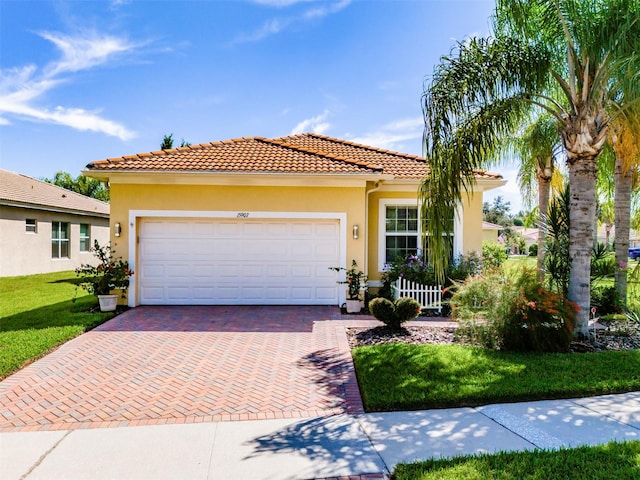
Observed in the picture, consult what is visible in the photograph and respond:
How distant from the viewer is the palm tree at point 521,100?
7.41 m

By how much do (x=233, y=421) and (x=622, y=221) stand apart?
1196 centimetres

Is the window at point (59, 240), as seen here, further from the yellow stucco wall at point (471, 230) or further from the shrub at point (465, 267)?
the yellow stucco wall at point (471, 230)

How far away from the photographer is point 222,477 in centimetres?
343

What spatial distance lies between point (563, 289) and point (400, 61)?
26.1 ft

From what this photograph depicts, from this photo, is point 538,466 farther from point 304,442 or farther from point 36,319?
point 36,319

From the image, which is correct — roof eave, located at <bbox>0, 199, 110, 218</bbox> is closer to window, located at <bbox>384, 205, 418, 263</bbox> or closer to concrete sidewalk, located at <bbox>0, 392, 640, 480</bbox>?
window, located at <bbox>384, 205, 418, 263</bbox>

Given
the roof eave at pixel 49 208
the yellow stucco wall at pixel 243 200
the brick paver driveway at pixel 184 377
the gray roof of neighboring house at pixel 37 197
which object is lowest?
the brick paver driveway at pixel 184 377

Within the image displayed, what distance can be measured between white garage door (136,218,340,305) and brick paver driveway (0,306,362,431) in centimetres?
222

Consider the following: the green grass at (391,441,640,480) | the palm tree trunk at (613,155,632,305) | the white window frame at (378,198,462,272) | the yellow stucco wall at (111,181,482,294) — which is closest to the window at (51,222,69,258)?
the yellow stucco wall at (111,181,482,294)

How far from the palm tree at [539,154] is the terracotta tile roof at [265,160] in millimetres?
1595

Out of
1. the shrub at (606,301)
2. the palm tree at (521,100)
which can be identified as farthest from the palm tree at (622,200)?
the palm tree at (521,100)

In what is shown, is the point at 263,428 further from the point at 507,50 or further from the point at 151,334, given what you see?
the point at 507,50

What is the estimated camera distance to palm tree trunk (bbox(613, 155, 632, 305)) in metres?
10.7

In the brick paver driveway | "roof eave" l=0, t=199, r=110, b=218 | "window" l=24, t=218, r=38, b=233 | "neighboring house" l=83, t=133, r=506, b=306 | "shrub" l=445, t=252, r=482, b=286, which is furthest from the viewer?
"window" l=24, t=218, r=38, b=233
